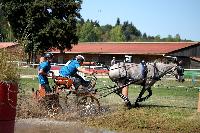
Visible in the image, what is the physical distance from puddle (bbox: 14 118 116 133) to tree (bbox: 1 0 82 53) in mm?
49361

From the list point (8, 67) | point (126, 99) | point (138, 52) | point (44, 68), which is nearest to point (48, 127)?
point (44, 68)

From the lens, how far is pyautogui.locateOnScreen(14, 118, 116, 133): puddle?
1071 centimetres

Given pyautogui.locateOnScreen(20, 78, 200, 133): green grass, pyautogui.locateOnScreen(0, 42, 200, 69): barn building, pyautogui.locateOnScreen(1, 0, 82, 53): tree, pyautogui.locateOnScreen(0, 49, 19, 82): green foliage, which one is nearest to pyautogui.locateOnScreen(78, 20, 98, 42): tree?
pyautogui.locateOnScreen(0, 42, 200, 69): barn building

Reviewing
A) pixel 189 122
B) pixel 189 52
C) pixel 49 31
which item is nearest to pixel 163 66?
pixel 189 122

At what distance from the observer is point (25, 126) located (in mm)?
11180

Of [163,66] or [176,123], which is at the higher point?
[163,66]

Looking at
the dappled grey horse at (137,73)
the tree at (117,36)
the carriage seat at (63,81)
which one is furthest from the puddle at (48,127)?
the tree at (117,36)

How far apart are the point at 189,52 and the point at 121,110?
60.8m

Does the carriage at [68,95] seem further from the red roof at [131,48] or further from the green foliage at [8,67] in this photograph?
the red roof at [131,48]

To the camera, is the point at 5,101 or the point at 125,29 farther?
the point at 125,29

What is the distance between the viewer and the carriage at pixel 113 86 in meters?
13.3

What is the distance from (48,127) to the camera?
1123 centimetres

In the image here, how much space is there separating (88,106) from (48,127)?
236 cm

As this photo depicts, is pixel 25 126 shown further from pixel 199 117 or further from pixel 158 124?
pixel 199 117
